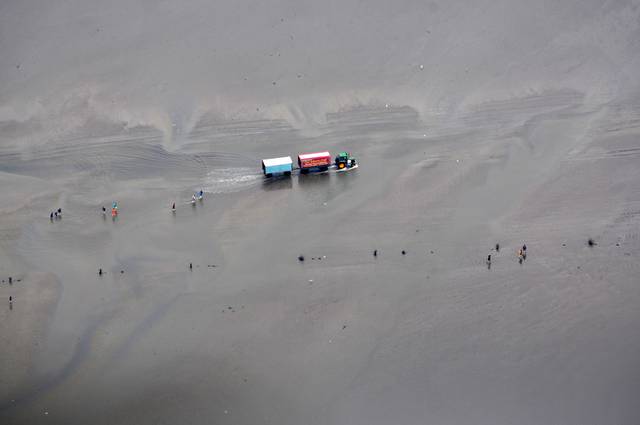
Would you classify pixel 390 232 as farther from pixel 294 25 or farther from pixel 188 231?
pixel 294 25

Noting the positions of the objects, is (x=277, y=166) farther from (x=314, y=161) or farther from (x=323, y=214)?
(x=323, y=214)

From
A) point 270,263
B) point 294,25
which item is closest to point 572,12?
point 294,25

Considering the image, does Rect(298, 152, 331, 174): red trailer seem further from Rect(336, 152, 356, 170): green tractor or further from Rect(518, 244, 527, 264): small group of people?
Rect(518, 244, 527, 264): small group of people

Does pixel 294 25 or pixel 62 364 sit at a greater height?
pixel 294 25

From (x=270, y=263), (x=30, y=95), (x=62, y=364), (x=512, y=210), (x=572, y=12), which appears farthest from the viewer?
(x=572, y=12)

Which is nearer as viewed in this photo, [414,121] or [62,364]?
[62,364]

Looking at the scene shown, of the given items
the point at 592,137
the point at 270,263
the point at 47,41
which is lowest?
the point at 270,263

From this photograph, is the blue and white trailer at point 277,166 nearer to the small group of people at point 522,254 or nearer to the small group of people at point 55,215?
the small group of people at point 55,215
